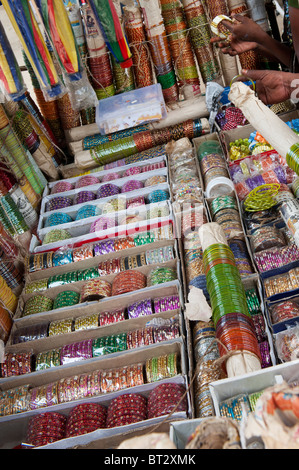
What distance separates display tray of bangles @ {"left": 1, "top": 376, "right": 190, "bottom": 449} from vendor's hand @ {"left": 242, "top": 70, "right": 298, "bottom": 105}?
184cm

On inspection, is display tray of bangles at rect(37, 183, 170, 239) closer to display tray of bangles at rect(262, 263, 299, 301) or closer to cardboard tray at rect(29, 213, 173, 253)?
cardboard tray at rect(29, 213, 173, 253)

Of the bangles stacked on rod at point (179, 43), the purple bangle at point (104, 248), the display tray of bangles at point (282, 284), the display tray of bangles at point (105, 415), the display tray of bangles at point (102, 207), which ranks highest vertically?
the bangles stacked on rod at point (179, 43)

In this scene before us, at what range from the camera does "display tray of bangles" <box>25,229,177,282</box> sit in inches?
125

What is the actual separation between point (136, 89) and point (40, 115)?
0.89 meters

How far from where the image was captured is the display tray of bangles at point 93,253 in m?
3.18

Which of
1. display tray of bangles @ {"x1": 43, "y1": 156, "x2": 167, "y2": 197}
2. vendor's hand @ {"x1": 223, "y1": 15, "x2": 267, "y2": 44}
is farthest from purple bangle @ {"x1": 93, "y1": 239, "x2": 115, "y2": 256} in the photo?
vendor's hand @ {"x1": 223, "y1": 15, "x2": 267, "y2": 44}

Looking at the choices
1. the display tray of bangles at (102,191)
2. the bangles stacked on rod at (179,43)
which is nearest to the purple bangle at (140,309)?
the display tray of bangles at (102,191)

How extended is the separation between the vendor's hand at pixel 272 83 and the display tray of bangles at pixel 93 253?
41.4 inches

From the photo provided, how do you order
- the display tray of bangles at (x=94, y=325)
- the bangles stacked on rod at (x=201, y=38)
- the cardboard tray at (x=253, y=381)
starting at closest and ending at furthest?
the cardboard tray at (x=253, y=381)
the display tray of bangles at (x=94, y=325)
the bangles stacked on rod at (x=201, y=38)

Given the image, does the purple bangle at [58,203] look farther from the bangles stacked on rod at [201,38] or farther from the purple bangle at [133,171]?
the bangles stacked on rod at [201,38]

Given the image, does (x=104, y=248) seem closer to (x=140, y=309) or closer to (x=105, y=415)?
(x=140, y=309)

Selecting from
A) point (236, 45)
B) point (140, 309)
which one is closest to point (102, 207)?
point (140, 309)

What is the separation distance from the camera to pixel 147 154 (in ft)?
13.3
